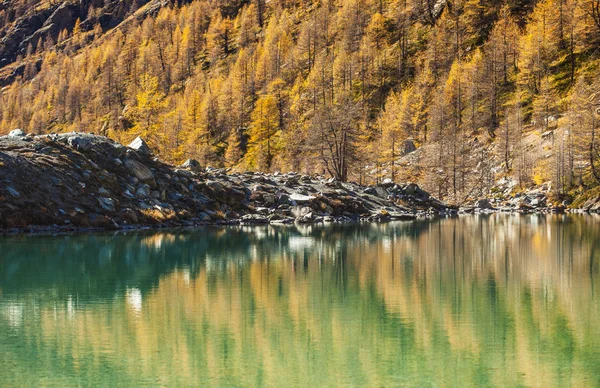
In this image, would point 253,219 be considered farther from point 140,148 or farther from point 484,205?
point 484,205

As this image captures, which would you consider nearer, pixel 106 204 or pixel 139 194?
pixel 106 204

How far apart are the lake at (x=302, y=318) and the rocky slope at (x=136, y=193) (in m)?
15.0

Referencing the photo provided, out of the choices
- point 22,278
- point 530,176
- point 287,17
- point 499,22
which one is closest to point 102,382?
point 22,278

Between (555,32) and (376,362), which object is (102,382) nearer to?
(376,362)

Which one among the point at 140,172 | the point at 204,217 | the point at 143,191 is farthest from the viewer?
the point at 204,217

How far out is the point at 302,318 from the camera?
1580 centimetres

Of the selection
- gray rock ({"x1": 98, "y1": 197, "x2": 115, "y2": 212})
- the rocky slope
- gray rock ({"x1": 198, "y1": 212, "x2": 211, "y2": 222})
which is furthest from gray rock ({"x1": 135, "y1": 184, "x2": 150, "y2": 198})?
gray rock ({"x1": 198, "y1": 212, "x2": 211, "y2": 222})

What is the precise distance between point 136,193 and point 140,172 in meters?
2.72

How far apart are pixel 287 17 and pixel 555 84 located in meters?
90.1

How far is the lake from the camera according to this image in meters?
11.4

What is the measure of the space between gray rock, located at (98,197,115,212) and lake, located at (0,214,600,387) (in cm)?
1743

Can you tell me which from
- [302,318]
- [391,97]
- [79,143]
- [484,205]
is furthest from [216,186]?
[391,97]

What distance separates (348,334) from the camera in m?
14.1

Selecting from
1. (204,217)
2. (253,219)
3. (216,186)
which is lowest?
(253,219)
